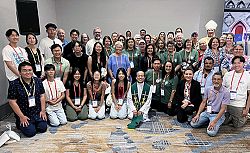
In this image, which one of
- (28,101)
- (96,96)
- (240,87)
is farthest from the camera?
(96,96)

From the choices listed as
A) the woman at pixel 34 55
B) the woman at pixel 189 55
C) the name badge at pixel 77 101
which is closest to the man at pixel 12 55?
the woman at pixel 34 55

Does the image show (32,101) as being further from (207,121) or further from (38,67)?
(207,121)

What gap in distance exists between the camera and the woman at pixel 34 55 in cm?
335

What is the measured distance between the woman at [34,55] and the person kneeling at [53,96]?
25cm

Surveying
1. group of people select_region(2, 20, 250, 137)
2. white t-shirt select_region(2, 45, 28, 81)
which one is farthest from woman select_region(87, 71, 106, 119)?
white t-shirt select_region(2, 45, 28, 81)

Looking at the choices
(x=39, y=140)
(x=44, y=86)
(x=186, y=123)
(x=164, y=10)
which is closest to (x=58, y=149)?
(x=39, y=140)

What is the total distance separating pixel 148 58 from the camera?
4.14 metres

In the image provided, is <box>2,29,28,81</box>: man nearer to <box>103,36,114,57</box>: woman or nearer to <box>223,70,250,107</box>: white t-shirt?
<box>103,36,114,57</box>: woman

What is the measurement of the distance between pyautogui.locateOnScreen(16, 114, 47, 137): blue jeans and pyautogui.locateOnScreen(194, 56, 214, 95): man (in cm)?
249

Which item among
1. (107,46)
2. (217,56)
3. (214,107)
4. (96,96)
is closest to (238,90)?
(214,107)

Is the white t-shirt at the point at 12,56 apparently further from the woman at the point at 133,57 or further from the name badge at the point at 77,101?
the woman at the point at 133,57

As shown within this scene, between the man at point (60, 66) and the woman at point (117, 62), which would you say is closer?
the man at point (60, 66)

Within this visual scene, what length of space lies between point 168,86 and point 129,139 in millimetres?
1264

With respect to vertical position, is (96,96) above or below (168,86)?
below
